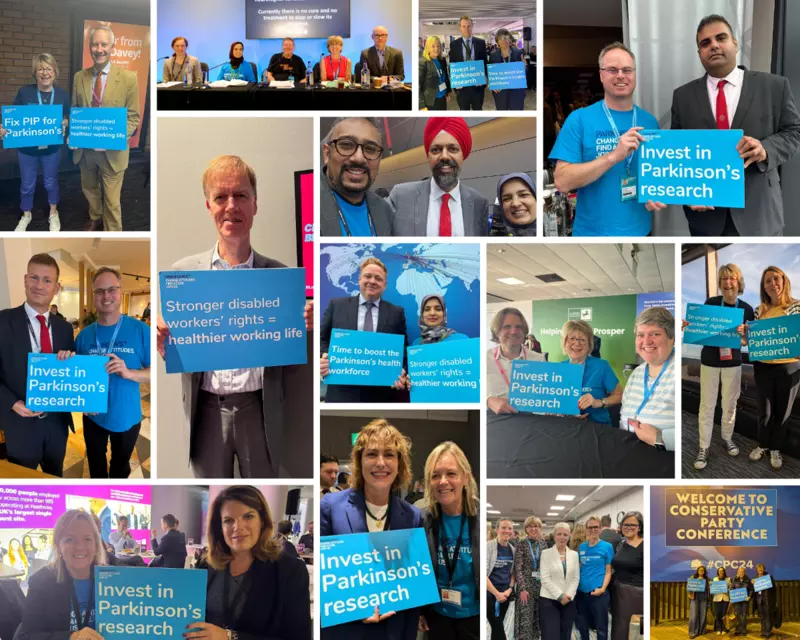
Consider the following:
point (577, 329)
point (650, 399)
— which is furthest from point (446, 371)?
point (650, 399)

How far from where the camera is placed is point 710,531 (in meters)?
2.89

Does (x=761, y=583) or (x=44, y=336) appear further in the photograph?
(x=761, y=583)

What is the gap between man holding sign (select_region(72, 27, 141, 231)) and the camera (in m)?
2.78

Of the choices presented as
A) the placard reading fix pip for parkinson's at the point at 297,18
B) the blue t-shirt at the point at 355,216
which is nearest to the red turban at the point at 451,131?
the blue t-shirt at the point at 355,216

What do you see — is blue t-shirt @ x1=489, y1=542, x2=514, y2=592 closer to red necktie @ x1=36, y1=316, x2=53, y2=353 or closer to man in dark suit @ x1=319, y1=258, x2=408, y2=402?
man in dark suit @ x1=319, y1=258, x2=408, y2=402

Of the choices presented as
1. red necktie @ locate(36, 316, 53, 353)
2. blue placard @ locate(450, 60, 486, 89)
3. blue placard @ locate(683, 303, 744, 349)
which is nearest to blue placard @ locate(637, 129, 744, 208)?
blue placard @ locate(683, 303, 744, 349)

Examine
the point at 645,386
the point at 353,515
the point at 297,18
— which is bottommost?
the point at 353,515

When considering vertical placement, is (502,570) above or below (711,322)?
below

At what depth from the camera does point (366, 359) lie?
2807mm

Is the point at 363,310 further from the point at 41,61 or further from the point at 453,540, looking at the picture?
the point at 41,61

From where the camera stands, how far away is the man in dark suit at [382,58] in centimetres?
280

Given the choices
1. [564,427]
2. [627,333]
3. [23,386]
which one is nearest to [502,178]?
[627,333]

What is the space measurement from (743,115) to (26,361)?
256 cm

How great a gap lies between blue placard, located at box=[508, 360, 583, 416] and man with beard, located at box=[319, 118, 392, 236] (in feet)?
2.23
